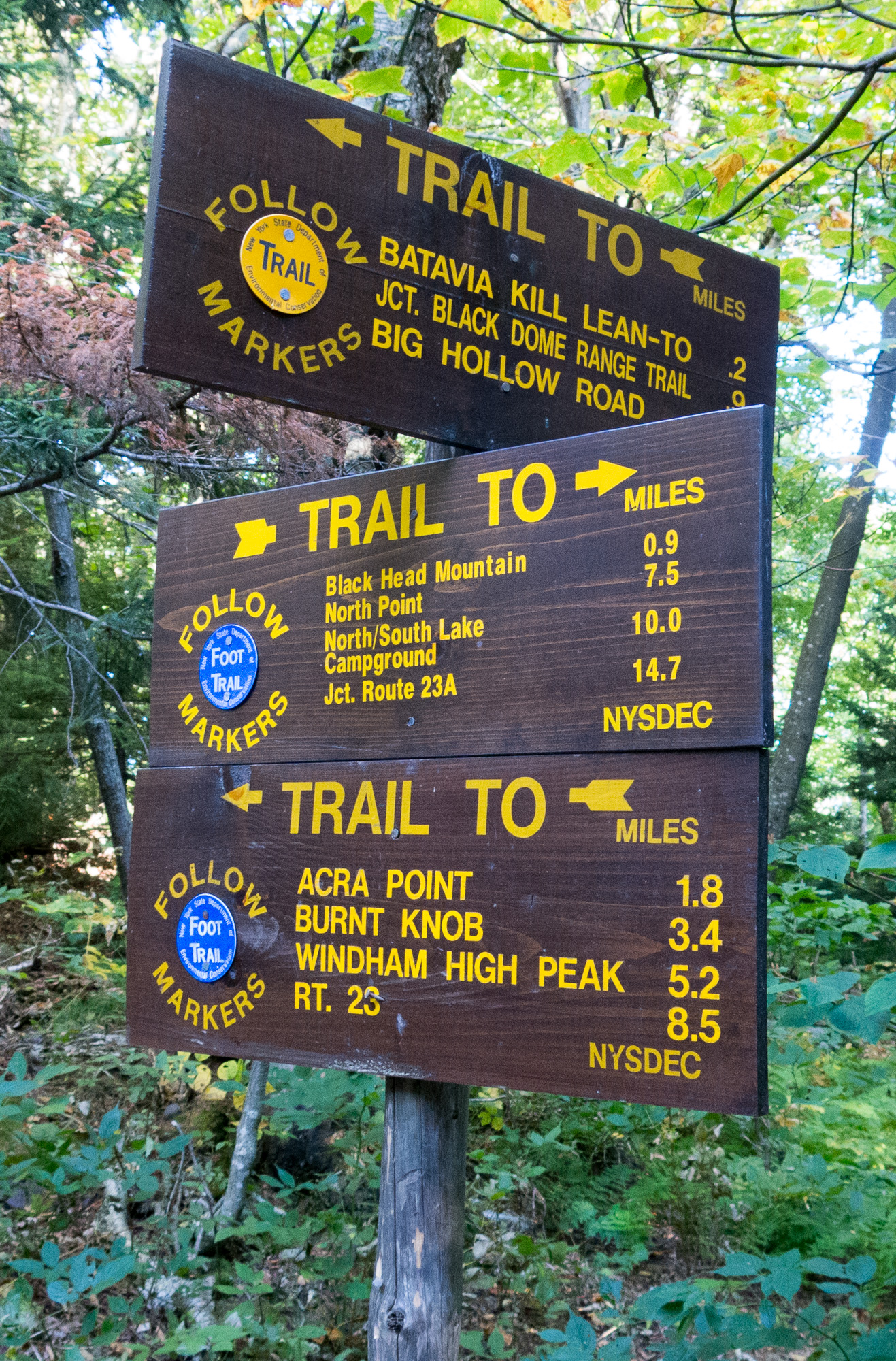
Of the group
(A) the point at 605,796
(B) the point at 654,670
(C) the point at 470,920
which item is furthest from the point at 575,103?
(C) the point at 470,920

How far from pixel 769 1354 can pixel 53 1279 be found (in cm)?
229

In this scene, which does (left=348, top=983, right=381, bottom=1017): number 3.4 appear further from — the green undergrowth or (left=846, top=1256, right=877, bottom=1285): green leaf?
(left=846, top=1256, right=877, bottom=1285): green leaf

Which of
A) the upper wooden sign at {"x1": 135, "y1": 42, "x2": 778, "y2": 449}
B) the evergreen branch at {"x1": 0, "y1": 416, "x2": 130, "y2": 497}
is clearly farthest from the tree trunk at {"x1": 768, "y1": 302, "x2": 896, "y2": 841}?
the upper wooden sign at {"x1": 135, "y1": 42, "x2": 778, "y2": 449}

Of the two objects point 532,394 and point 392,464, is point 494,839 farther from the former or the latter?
point 392,464

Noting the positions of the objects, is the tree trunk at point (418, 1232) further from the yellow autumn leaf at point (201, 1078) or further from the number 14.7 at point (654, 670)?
the yellow autumn leaf at point (201, 1078)

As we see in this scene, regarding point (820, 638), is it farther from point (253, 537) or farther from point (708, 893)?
point (708, 893)

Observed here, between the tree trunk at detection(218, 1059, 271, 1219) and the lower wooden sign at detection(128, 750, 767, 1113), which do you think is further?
the tree trunk at detection(218, 1059, 271, 1219)

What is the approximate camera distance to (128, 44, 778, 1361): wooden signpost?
138 centimetres

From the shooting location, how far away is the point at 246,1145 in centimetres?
364

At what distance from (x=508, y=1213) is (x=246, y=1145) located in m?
1.07

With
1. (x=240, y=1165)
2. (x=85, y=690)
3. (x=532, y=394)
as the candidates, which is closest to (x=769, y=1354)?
(x=240, y=1165)

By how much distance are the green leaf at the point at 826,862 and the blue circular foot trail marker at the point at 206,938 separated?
118 centimetres

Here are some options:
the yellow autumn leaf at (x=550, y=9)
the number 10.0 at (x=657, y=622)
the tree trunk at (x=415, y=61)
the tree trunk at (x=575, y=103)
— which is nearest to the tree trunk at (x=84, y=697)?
the tree trunk at (x=415, y=61)

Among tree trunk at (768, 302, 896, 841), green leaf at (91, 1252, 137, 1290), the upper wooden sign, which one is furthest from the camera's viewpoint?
tree trunk at (768, 302, 896, 841)
